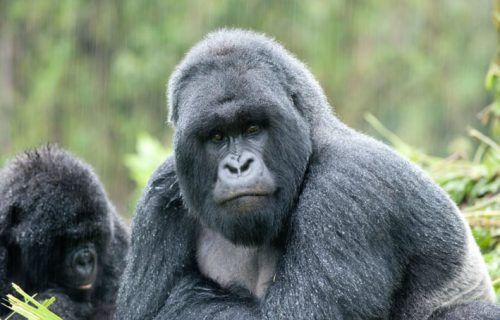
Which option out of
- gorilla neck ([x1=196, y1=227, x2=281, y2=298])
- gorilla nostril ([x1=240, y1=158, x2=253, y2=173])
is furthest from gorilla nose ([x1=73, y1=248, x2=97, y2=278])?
gorilla nostril ([x1=240, y1=158, x2=253, y2=173])

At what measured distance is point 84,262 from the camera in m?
5.49

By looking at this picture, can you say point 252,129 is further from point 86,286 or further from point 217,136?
point 86,286

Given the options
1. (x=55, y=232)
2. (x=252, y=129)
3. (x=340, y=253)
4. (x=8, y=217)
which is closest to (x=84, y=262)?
(x=55, y=232)

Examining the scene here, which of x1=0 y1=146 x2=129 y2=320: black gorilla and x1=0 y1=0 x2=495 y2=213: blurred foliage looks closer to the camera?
x1=0 y1=146 x2=129 y2=320: black gorilla

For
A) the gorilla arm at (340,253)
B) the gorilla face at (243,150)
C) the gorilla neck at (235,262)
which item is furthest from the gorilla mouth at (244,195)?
the gorilla neck at (235,262)

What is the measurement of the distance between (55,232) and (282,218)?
188 cm

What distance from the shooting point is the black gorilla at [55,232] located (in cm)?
544

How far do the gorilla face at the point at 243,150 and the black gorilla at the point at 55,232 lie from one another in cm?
151

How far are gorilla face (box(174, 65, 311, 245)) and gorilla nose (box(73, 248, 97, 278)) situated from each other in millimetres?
1543

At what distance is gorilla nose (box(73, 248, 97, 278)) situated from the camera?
215 inches

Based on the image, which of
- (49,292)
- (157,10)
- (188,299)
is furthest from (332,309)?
(157,10)

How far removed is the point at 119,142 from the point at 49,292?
33.4 feet

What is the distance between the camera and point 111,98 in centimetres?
1514

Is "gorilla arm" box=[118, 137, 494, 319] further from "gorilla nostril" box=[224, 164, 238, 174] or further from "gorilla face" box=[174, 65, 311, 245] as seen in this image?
"gorilla nostril" box=[224, 164, 238, 174]
